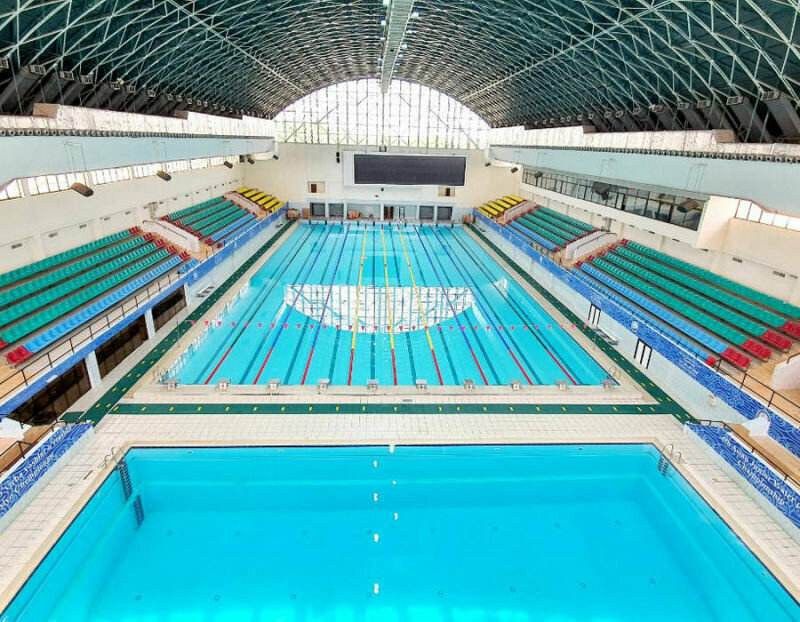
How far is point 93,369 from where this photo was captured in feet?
29.8

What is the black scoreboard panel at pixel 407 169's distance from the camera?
26016mm

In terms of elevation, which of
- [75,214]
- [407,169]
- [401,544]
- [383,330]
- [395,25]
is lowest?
[401,544]

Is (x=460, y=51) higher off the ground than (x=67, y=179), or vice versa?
(x=460, y=51)

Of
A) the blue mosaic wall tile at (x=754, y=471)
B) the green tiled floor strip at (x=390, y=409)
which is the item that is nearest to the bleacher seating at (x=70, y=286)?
the green tiled floor strip at (x=390, y=409)

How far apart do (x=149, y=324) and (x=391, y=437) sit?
738cm

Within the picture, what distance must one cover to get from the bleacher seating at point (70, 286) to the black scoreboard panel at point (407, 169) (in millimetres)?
14976

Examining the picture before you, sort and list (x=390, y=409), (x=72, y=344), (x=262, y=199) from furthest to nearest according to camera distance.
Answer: (x=262, y=199), (x=390, y=409), (x=72, y=344)

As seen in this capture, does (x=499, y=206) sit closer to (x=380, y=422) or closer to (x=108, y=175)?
(x=108, y=175)

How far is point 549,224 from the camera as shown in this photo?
20297 mm

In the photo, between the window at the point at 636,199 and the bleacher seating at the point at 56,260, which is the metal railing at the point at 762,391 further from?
the bleacher seating at the point at 56,260

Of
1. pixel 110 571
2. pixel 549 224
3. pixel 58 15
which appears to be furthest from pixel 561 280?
pixel 58 15

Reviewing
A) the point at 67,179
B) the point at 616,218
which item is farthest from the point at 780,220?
the point at 67,179

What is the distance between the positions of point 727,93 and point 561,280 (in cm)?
660

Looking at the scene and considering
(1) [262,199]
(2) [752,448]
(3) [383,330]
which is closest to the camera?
(2) [752,448]
